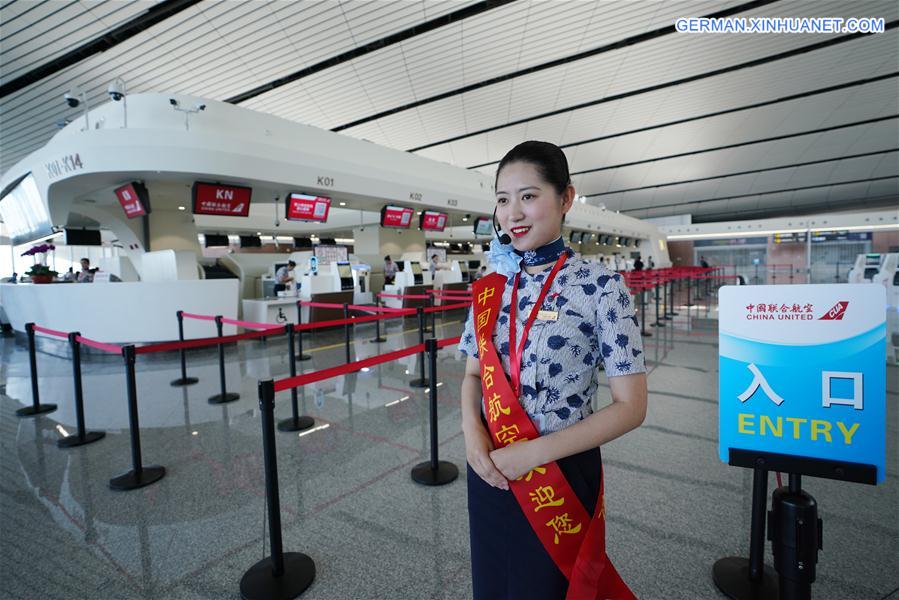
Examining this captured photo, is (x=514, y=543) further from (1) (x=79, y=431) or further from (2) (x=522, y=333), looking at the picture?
(1) (x=79, y=431)

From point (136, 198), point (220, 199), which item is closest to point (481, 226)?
point (220, 199)

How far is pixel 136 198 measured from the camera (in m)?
7.30

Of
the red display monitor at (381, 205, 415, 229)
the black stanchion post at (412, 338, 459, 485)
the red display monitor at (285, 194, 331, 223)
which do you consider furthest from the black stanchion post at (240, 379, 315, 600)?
the red display monitor at (381, 205, 415, 229)

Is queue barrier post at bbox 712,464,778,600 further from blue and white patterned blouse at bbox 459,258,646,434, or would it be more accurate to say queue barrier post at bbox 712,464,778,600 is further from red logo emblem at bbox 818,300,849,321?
blue and white patterned blouse at bbox 459,258,646,434

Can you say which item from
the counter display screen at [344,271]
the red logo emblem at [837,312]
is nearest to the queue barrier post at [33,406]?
the red logo emblem at [837,312]

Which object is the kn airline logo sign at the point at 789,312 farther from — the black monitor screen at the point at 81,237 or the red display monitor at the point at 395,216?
the black monitor screen at the point at 81,237

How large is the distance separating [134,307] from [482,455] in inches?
317

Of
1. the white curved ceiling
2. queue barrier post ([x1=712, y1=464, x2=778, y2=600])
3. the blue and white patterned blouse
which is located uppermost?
the white curved ceiling

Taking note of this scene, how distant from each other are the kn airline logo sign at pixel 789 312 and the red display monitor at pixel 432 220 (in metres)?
11.1

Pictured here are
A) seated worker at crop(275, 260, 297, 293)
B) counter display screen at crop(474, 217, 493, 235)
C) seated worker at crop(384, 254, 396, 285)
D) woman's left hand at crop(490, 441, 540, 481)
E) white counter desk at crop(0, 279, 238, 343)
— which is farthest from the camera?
counter display screen at crop(474, 217, 493, 235)

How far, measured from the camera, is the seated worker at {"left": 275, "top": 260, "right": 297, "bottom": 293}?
9883mm

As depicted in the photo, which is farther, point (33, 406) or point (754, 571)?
point (33, 406)

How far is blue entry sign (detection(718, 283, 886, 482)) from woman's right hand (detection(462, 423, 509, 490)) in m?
0.93

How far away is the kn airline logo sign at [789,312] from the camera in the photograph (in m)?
1.29
